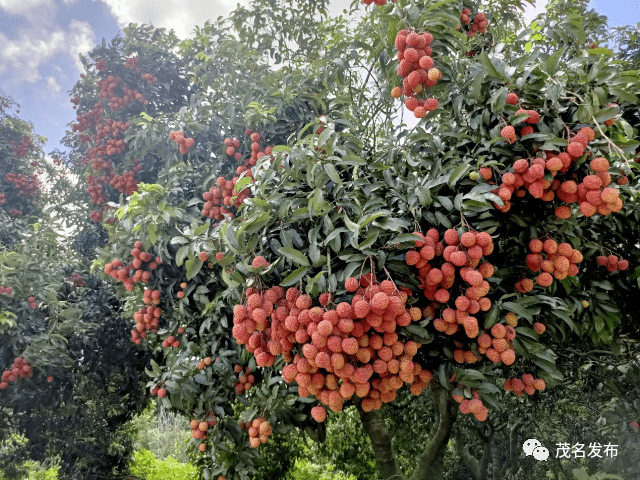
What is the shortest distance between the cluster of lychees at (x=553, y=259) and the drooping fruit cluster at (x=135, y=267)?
1.95 meters

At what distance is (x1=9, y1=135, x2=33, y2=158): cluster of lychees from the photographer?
19.0ft

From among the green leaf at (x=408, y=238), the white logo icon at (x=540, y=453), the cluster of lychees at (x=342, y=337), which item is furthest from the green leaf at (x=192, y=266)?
the white logo icon at (x=540, y=453)

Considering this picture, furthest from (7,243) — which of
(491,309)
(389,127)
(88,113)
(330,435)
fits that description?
(491,309)

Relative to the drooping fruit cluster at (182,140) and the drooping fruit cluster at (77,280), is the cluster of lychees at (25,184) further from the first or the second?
the drooping fruit cluster at (182,140)

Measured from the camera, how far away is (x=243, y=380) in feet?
8.38

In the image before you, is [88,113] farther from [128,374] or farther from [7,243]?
[128,374]

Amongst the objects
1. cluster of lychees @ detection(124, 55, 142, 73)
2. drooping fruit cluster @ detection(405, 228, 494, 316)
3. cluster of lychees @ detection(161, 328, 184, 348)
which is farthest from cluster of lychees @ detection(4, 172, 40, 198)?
drooping fruit cluster @ detection(405, 228, 494, 316)

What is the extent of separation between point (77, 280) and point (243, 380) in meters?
2.97

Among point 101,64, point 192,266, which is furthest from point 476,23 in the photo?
point 101,64

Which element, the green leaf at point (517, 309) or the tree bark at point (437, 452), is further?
the tree bark at point (437, 452)

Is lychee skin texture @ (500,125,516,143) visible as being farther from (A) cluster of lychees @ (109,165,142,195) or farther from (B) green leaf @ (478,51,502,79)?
(A) cluster of lychees @ (109,165,142,195)

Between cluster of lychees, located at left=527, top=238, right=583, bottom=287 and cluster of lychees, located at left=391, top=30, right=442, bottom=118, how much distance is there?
63 cm

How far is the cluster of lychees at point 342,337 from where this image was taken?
117cm

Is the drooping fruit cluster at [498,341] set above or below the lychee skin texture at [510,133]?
below
